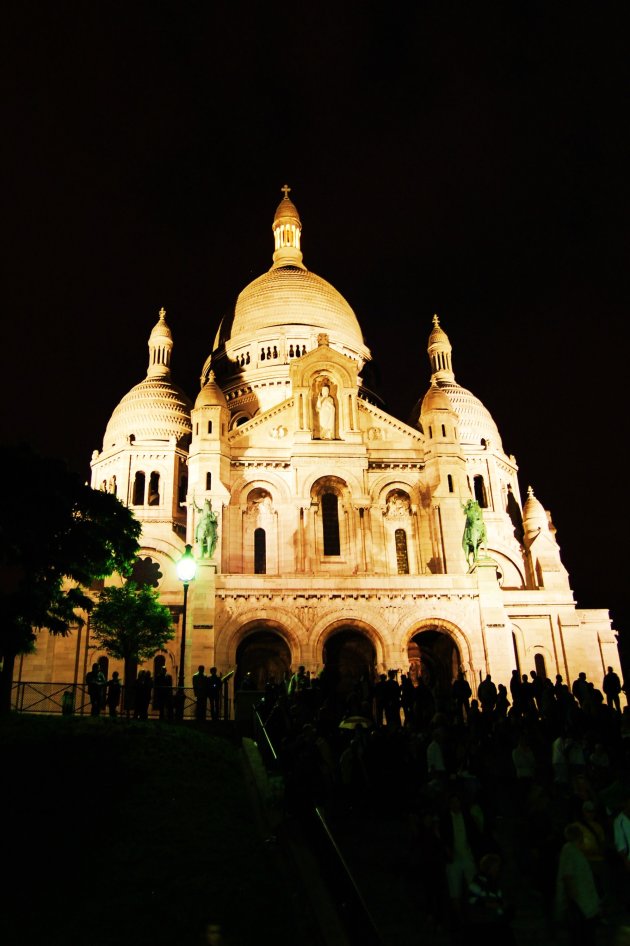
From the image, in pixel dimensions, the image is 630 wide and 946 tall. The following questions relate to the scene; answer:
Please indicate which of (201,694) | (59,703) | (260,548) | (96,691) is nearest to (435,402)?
(260,548)

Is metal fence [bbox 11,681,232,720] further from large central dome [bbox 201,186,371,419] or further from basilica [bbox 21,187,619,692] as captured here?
large central dome [bbox 201,186,371,419]

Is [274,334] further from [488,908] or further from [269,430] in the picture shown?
[488,908]

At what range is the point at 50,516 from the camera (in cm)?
2564

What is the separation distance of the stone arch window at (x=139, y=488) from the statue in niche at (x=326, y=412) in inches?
658

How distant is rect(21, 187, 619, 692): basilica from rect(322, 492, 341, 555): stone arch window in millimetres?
102

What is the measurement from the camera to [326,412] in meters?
45.1

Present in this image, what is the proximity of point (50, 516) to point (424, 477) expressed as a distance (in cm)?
2326

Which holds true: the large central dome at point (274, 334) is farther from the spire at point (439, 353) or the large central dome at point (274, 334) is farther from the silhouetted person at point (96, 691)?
the silhouetted person at point (96, 691)

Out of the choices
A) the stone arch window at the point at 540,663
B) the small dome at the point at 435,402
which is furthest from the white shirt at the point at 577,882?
the stone arch window at the point at 540,663

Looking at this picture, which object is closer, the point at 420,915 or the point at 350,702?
the point at 420,915

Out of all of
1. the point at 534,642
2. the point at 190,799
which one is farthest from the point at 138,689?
the point at 534,642

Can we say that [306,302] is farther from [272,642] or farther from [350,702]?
[350,702]

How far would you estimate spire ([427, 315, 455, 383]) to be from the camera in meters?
63.9

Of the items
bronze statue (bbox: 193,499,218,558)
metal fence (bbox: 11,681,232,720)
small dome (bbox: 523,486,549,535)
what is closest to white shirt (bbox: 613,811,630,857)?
metal fence (bbox: 11,681,232,720)
